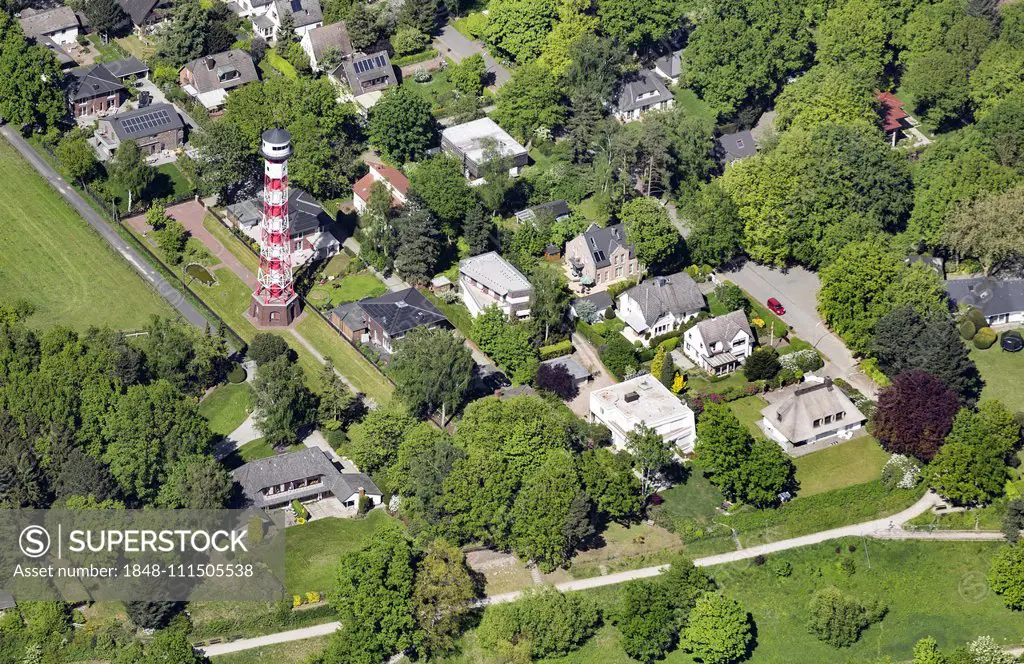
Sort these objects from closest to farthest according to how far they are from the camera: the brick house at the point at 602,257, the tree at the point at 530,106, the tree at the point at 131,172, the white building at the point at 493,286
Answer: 1. the white building at the point at 493,286
2. the brick house at the point at 602,257
3. the tree at the point at 131,172
4. the tree at the point at 530,106

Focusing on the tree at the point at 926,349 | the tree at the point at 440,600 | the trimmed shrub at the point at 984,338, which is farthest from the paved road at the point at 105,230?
the trimmed shrub at the point at 984,338

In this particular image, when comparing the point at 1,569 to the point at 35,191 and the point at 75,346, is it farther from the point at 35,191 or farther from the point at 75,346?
the point at 35,191

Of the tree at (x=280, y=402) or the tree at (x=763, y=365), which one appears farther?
the tree at (x=763, y=365)

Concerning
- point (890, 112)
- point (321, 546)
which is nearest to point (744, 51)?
point (890, 112)

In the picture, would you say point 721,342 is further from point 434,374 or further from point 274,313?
point 274,313

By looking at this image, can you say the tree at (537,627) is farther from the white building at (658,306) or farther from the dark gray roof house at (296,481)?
the white building at (658,306)

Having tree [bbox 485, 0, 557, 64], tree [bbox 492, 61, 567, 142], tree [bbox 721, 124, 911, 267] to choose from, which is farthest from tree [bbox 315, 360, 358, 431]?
tree [bbox 485, 0, 557, 64]

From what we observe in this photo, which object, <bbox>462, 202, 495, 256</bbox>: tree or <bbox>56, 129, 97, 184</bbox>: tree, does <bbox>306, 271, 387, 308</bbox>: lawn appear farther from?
<bbox>56, 129, 97, 184</bbox>: tree
